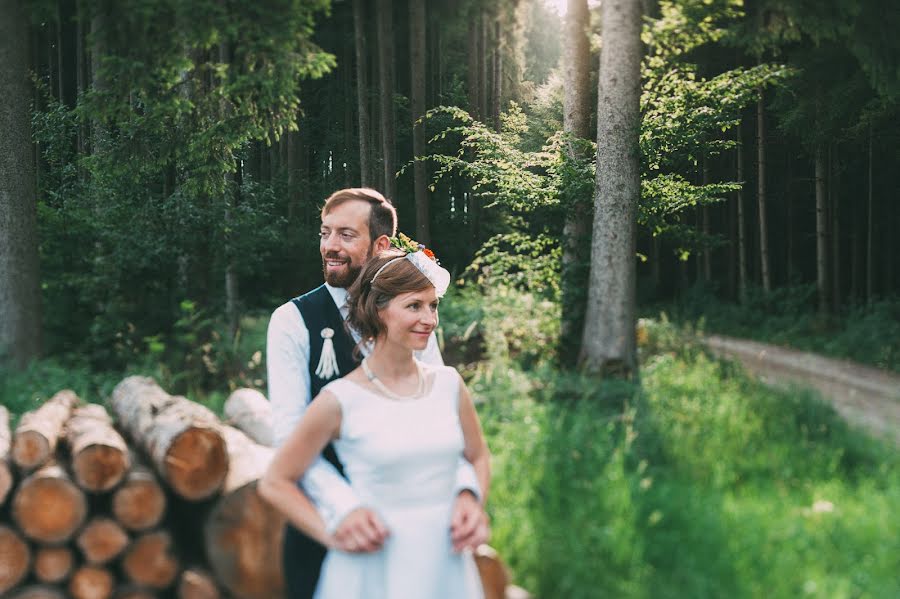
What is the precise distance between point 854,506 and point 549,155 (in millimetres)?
6805

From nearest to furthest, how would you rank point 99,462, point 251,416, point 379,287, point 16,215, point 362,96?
point 379,287 < point 99,462 < point 251,416 < point 16,215 < point 362,96

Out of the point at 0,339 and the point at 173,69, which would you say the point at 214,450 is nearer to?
the point at 173,69

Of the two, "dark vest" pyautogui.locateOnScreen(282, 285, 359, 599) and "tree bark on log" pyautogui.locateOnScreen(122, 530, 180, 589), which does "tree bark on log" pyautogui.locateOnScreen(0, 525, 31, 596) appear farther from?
"dark vest" pyautogui.locateOnScreen(282, 285, 359, 599)

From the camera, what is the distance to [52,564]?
4211 millimetres

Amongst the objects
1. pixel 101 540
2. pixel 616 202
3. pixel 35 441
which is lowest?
pixel 101 540

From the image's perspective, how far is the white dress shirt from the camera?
2383 mm

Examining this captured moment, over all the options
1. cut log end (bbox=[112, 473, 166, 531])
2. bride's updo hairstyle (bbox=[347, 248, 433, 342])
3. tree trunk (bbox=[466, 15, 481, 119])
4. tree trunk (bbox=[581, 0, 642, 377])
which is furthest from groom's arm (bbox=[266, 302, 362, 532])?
tree trunk (bbox=[466, 15, 481, 119])

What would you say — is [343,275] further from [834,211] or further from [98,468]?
[834,211]

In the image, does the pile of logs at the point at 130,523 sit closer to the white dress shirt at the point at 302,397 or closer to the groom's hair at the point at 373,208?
the white dress shirt at the point at 302,397

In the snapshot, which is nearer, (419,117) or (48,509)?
(48,509)

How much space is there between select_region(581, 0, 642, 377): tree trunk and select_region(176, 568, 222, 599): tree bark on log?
5189 millimetres

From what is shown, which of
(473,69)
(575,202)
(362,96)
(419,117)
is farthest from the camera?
(473,69)

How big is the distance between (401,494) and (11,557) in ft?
8.89

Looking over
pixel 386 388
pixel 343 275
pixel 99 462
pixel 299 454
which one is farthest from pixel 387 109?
pixel 299 454
